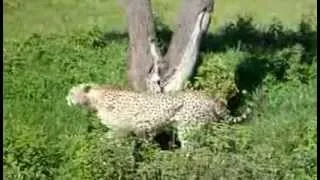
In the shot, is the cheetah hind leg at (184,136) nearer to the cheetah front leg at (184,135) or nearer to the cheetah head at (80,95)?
the cheetah front leg at (184,135)

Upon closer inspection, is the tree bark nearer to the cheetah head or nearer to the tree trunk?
the tree trunk

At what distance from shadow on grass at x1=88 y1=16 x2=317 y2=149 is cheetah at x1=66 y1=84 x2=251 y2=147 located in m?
1.21

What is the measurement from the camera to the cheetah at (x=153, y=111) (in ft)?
27.7

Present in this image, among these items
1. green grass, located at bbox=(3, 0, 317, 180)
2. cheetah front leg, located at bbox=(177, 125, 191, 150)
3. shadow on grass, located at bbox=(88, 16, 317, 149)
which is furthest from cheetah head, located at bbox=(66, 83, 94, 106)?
shadow on grass, located at bbox=(88, 16, 317, 149)

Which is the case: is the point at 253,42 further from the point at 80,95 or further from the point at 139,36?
the point at 80,95

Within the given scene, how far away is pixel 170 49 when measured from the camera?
30.8 ft

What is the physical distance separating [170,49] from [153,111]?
1083 millimetres

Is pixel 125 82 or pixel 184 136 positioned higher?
pixel 125 82

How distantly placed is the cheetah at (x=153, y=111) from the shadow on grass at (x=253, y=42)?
1.21m

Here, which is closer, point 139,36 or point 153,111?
point 153,111

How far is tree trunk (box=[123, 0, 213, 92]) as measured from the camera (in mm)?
9195

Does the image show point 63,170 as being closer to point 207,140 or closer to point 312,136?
point 207,140

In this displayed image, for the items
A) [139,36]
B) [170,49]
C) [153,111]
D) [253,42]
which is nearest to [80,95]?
[153,111]

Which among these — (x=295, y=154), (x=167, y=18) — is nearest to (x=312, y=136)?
(x=295, y=154)
